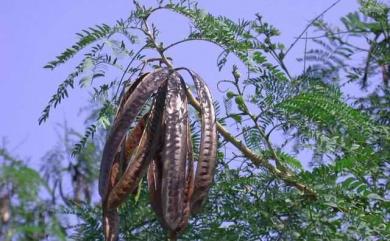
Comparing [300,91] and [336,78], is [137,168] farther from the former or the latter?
[336,78]

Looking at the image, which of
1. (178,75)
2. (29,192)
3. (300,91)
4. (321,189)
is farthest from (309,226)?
(29,192)

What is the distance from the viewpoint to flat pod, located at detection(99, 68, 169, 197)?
259 cm

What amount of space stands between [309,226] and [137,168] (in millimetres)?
812

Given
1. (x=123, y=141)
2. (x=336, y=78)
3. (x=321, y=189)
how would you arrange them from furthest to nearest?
(x=336, y=78)
(x=321, y=189)
(x=123, y=141)

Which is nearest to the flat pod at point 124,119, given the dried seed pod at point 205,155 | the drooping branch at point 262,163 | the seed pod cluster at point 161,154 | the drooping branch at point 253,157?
the seed pod cluster at point 161,154

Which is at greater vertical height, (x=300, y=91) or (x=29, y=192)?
(x=300, y=91)

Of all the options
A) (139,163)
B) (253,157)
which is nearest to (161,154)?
(139,163)

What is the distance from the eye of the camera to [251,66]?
10.1 feet

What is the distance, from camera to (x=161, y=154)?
257 centimetres

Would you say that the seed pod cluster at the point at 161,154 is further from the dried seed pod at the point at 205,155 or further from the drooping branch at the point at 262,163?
the drooping branch at the point at 262,163

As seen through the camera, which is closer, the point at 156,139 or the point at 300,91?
the point at 156,139

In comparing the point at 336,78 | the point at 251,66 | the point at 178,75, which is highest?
the point at 336,78

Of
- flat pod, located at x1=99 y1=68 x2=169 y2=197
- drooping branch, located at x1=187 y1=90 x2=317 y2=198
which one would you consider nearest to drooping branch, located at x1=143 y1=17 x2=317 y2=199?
drooping branch, located at x1=187 y1=90 x2=317 y2=198

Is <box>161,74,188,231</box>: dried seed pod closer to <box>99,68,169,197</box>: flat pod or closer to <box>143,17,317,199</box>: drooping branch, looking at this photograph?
<box>99,68,169,197</box>: flat pod
